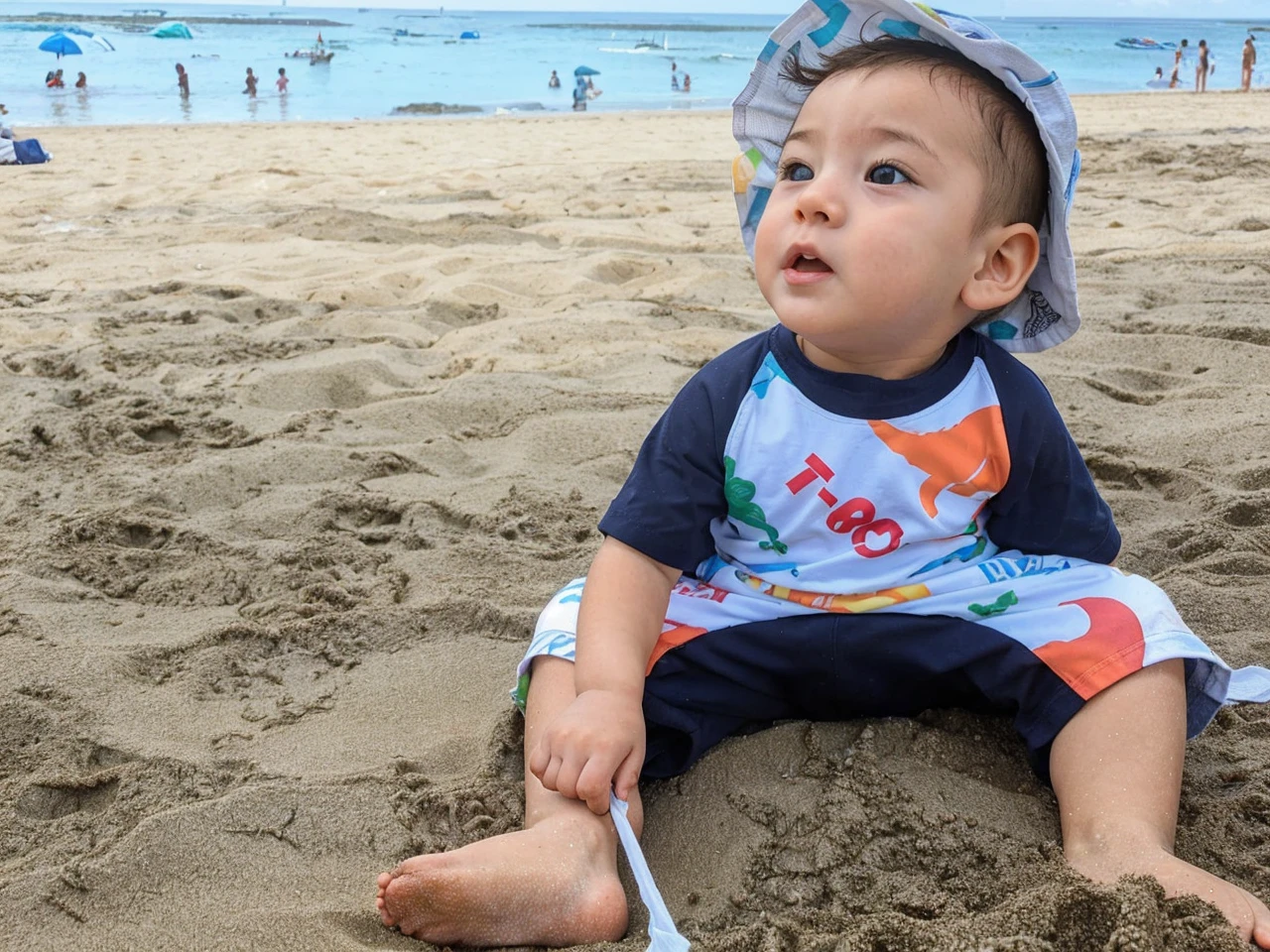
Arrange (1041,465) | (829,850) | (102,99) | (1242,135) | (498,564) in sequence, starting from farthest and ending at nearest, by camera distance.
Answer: (102,99), (1242,135), (498,564), (1041,465), (829,850)

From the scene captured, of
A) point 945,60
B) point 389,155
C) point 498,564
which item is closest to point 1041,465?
point 945,60

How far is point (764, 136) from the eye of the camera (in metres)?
1.74

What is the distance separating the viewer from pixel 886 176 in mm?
1440

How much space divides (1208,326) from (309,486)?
253cm

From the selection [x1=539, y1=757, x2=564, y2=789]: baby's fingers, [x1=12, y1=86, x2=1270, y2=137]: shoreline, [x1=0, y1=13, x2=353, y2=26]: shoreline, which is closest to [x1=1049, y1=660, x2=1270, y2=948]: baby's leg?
[x1=539, y1=757, x2=564, y2=789]: baby's fingers

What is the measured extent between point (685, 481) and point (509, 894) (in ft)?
1.96

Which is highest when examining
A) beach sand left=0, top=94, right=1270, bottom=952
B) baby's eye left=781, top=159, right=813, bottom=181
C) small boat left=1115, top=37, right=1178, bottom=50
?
small boat left=1115, top=37, right=1178, bottom=50

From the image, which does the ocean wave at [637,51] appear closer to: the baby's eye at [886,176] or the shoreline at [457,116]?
the shoreline at [457,116]

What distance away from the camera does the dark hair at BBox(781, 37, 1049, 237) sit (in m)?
1.45

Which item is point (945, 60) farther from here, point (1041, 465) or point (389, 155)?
point (389, 155)

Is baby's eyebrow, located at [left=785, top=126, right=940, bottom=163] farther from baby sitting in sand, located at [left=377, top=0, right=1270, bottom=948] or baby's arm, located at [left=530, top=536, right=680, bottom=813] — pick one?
baby's arm, located at [left=530, top=536, right=680, bottom=813]

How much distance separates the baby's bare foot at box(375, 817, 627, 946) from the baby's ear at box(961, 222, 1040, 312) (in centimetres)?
89

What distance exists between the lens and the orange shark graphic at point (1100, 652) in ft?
4.74

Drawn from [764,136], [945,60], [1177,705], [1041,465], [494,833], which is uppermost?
[945,60]
